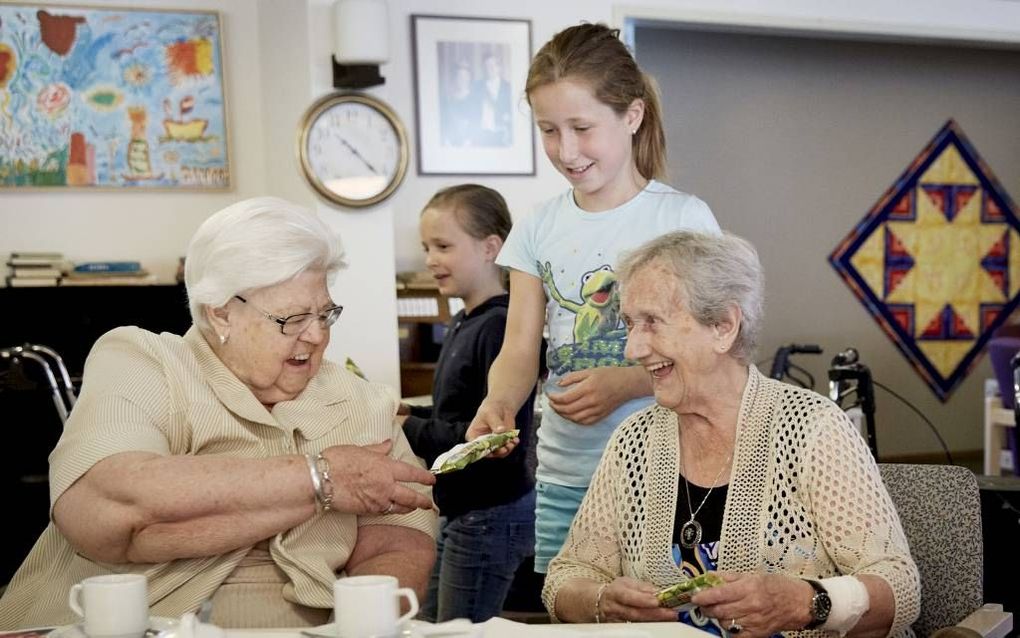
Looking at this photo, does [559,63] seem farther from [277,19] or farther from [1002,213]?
[1002,213]

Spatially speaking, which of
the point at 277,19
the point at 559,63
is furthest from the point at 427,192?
the point at 559,63

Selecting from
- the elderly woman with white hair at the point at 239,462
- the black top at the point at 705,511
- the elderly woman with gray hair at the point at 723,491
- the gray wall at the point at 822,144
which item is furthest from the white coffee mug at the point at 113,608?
the gray wall at the point at 822,144

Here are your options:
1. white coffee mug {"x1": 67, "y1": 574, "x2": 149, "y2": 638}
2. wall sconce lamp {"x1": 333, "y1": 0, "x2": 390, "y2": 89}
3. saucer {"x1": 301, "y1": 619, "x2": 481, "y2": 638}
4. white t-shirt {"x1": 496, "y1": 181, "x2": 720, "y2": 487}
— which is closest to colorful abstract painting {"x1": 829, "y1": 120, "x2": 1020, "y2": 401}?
wall sconce lamp {"x1": 333, "y1": 0, "x2": 390, "y2": 89}

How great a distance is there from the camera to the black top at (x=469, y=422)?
2.74 m

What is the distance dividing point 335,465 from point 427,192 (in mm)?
3679

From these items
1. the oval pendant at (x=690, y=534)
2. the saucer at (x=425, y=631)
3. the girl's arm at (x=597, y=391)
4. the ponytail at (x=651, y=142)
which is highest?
the ponytail at (x=651, y=142)

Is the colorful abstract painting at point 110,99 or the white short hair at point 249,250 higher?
the colorful abstract painting at point 110,99

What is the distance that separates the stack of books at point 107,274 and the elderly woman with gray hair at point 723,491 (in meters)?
3.32

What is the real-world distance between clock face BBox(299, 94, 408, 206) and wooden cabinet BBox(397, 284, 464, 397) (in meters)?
0.47

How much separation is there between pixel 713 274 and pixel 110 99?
388cm

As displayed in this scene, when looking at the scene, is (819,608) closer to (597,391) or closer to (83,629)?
(597,391)

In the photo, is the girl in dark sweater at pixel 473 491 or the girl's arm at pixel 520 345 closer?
the girl's arm at pixel 520 345

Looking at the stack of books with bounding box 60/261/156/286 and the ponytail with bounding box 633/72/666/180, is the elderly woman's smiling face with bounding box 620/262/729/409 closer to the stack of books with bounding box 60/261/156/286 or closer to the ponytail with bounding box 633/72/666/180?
the ponytail with bounding box 633/72/666/180

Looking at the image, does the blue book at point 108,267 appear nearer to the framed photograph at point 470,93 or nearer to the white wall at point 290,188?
the white wall at point 290,188
